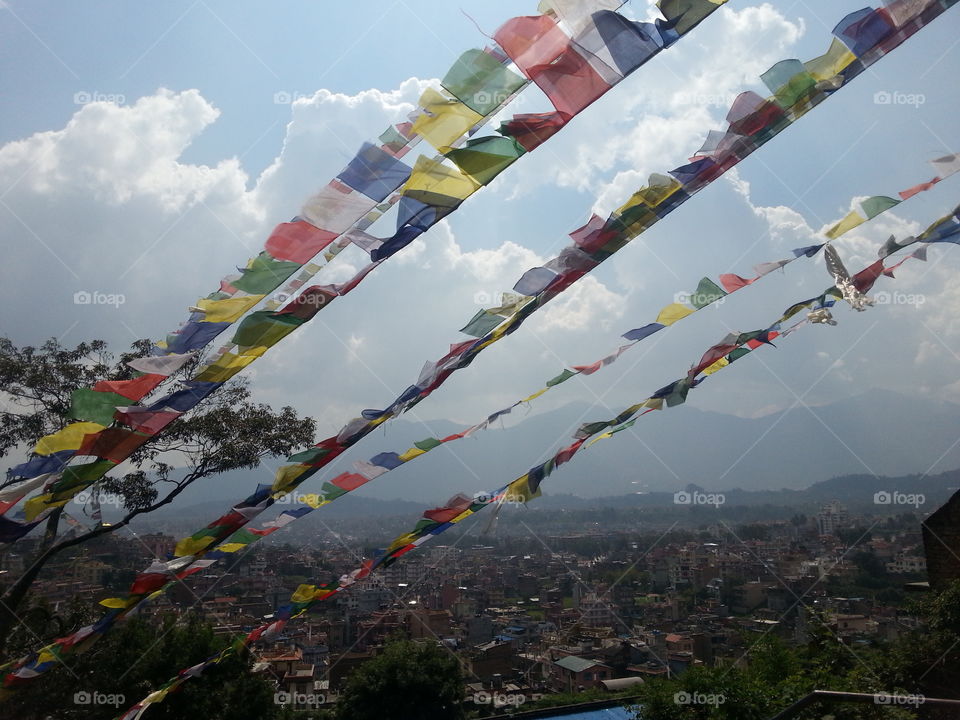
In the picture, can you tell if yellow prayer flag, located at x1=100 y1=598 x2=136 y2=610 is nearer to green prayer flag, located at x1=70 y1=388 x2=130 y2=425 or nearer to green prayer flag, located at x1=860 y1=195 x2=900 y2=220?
green prayer flag, located at x1=70 y1=388 x2=130 y2=425

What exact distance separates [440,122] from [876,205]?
277 cm

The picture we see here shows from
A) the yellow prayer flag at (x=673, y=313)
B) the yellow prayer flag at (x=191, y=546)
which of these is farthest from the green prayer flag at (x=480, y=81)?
the yellow prayer flag at (x=191, y=546)

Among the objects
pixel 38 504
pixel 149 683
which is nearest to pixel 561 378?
pixel 38 504

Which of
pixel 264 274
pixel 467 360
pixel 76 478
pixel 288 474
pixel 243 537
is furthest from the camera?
pixel 243 537

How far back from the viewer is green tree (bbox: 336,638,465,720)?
43.6 ft

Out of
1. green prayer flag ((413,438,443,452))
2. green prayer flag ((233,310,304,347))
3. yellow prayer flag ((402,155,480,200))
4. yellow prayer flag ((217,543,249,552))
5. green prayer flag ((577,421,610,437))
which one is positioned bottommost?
yellow prayer flag ((217,543,249,552))

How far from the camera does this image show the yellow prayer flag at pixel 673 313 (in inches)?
160

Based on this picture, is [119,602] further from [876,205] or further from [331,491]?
[876,205]

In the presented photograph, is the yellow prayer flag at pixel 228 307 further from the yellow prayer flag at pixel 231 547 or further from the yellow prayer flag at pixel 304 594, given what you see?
the yellow prayer flag at pixel 304 594

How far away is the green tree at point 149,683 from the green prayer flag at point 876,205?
911 cm

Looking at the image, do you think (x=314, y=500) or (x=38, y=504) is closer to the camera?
(x=38, y=504)

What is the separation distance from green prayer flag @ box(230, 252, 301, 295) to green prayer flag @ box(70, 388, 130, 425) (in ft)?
2.73

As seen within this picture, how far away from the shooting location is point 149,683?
931 cm

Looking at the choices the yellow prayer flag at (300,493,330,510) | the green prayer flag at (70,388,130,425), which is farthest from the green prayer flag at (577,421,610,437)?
the green prayer flag at (70,388,130,425)
